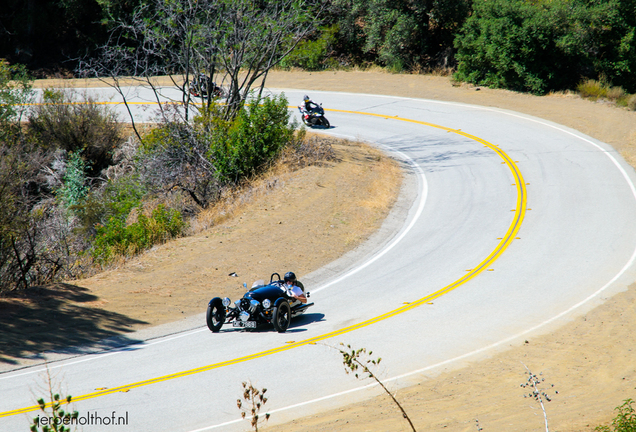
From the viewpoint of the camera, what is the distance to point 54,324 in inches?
522

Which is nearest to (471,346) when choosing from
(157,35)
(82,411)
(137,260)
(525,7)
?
(82,411)

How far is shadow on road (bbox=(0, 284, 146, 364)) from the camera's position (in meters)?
12.2

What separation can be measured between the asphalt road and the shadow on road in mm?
774

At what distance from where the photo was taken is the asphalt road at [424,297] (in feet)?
33.4

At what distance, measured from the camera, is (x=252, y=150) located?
24.6 metres

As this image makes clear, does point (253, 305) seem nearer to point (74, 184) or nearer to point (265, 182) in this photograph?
point (265, 182)

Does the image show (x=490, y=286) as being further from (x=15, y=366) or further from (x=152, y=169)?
(x=152, y=169)

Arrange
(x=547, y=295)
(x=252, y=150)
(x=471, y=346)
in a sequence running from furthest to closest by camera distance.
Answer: (x=252, y=150) → (x=547, y=295) → (x=471, y=346)

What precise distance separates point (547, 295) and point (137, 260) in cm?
1246

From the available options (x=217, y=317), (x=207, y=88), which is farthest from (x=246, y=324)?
(x=207, y=88)

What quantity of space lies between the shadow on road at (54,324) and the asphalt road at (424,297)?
0.77 metres

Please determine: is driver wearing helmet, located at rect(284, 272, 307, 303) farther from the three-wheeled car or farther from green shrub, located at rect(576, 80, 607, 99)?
green shrub, located at rect(576, 80, 607, 99)

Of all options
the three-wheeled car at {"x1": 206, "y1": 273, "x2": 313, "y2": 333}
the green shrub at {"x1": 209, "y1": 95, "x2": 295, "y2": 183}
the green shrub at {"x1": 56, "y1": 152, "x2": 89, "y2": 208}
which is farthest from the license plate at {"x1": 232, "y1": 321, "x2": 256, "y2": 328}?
the green shrub at {"x1": 56, "y1": 152, "x2": 89, "y2": 208}

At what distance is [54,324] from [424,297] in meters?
9.48
